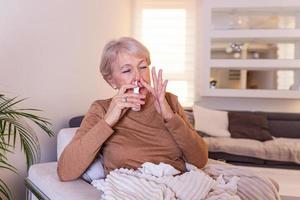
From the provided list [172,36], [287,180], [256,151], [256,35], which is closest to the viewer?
[287,180]

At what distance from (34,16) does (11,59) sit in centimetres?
32

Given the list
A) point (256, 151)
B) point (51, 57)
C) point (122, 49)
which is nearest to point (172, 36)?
point (256, 151)

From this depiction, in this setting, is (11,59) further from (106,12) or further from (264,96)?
(264,96)

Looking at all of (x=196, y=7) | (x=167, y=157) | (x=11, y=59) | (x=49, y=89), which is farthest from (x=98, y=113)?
(x=196, y=7)

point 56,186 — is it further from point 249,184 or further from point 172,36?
point 172,36

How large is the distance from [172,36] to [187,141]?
2777 millimetres

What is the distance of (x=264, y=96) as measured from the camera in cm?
364

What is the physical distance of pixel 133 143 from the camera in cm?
136

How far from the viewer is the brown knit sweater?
124cm

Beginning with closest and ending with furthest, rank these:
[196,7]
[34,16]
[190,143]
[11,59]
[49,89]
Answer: [190,143], [11,59], [34,16], [49,89], [196,7]

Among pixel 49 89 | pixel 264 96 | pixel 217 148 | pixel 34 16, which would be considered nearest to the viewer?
pixel 34 16

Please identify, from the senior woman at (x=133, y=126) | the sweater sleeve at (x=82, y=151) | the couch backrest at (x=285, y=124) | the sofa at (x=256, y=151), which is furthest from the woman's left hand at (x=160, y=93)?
the couch backrest at (x=285, y=124)

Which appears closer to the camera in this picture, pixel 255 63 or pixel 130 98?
pixel 130 98

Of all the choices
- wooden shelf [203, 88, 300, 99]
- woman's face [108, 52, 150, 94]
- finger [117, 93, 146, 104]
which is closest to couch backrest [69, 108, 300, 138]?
wooden shelf [203, 88, 300, 99]
